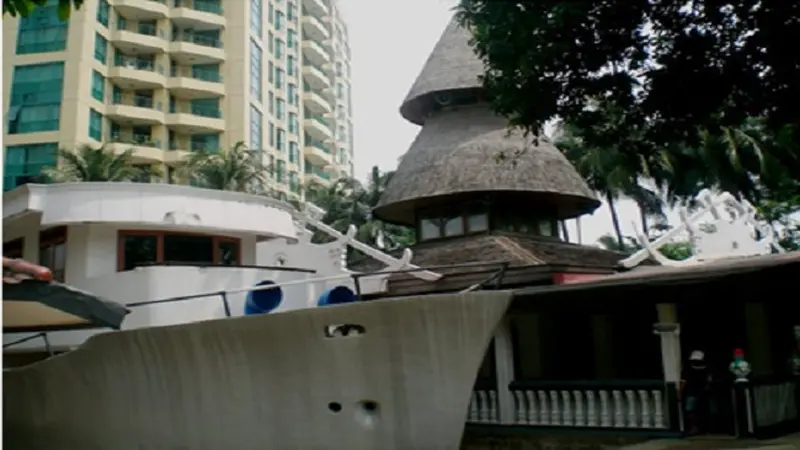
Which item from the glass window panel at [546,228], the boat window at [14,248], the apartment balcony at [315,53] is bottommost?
the boat window at [14,248]

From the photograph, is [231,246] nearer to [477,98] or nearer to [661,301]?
[661,301]

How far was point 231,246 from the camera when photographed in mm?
13344

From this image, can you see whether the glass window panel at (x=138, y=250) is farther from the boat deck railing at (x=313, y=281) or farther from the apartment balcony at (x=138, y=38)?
the apartment balcony at (x=138, y=38)

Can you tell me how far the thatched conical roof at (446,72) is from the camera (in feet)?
62.8

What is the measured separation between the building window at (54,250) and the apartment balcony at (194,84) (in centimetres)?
3398

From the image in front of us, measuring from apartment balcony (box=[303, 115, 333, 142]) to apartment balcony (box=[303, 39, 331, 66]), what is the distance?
15.0 ft

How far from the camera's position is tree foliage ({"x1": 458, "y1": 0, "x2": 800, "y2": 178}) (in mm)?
8352

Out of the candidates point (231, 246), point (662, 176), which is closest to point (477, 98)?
point (231, 246)

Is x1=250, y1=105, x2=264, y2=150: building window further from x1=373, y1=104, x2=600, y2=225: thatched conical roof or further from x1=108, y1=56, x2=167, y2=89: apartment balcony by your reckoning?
x1=373, y1=104, x2=600, y2=225: thatched conical roof

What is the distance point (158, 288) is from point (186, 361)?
1651 millimetres

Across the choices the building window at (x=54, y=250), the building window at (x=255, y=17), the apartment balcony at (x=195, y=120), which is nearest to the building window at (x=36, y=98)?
the apartment balcony at (x=195, y=120)

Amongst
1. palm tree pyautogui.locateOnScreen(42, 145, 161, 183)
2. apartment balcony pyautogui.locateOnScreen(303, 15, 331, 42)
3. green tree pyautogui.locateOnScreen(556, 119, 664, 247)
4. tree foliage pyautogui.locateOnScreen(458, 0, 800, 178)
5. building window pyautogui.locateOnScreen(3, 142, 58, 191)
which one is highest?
apartment balcony pyautogui.locateOnScreen(303, 15, 331, 42)

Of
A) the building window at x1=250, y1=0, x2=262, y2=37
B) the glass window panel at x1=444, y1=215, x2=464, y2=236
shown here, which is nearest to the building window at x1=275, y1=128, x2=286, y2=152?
the building window at x1=250, y1=0, x2=262, y2=37

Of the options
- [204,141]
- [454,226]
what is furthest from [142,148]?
[454,226]
